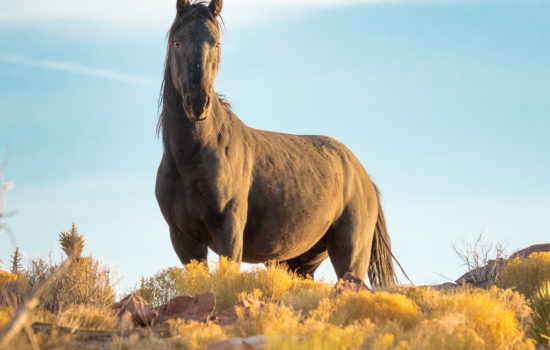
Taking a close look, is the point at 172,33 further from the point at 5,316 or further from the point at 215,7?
the point at 5,316

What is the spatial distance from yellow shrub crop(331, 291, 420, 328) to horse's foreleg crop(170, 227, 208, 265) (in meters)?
2.56

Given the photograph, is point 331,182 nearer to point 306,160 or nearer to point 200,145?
point 306,160

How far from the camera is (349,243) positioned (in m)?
9.64

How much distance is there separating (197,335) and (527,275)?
8108mm

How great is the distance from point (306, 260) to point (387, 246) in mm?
1899

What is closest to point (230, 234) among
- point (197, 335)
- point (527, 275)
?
point (197, 335)

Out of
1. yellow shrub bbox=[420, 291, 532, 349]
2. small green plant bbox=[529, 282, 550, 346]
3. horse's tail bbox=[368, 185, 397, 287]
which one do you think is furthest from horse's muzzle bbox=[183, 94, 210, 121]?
horse's tail bbox=[368, 185, 397, 287]

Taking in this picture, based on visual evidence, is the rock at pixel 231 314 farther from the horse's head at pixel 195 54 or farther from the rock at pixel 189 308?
the horse's head at pixel 195 54

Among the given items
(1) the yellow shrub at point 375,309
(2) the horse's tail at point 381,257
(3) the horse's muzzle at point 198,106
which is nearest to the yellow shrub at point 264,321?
(1) the yellow shrub at point 375,309

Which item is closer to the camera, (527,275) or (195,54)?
(195,54)

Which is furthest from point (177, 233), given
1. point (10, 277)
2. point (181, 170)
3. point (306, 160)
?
point (10, 277)

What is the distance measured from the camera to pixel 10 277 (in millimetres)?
9039

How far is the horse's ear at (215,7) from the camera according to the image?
7551mm

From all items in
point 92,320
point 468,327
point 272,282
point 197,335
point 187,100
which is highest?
point 187,100
